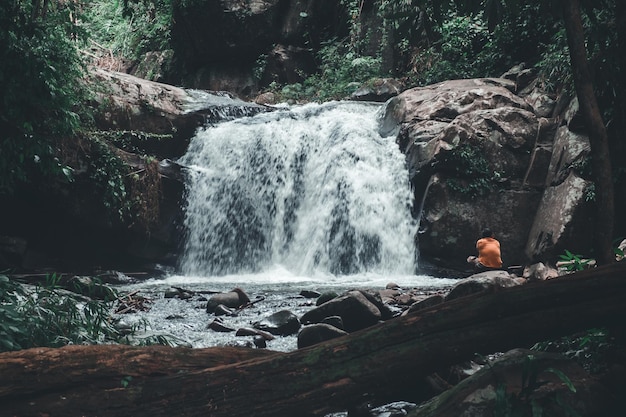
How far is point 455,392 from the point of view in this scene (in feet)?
9.61

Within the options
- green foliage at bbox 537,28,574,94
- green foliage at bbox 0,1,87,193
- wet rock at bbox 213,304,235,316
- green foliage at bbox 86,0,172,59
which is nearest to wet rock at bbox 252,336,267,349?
wet rock at bbox 213,304,235,316

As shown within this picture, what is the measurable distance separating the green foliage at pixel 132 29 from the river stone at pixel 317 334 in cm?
1980

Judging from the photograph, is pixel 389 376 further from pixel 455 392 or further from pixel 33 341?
pixel 33 341

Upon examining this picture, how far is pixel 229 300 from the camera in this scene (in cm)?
770

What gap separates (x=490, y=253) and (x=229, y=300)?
4436 millimetres

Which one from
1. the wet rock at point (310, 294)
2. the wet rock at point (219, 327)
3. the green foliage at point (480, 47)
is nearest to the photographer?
the wet rock at point (219, 327)

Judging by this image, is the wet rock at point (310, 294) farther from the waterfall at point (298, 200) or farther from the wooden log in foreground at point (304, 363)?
the wooden log in foreground at point (304, 363)

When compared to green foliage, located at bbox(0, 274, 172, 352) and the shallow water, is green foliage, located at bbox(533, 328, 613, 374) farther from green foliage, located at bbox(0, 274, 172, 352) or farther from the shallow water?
green foliage, located at bbox(0, 274, 172, 352)

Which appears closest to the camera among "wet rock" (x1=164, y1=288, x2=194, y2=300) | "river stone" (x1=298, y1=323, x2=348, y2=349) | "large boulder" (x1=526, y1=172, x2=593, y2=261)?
"river stone" (x1=298, y1=323, x2=348, y2=349)

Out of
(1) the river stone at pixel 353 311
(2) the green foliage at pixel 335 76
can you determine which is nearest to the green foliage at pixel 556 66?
(2) the green foliage at pixel 335 76

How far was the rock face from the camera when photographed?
1144 centimetres

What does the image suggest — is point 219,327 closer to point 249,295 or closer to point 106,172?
point 249,295

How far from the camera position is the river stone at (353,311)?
5.84 metres

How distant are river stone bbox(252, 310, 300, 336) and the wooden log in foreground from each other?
122 inches
